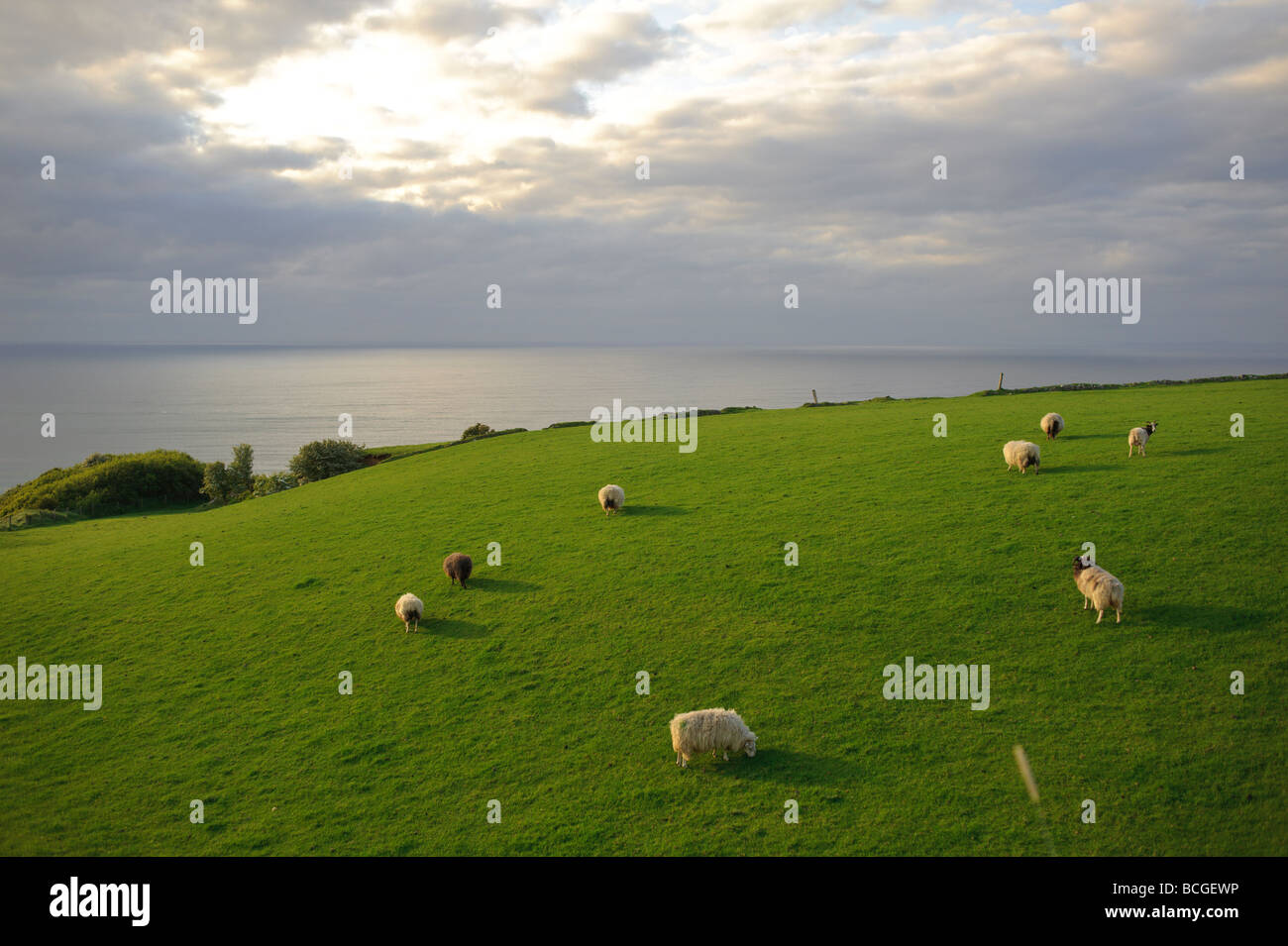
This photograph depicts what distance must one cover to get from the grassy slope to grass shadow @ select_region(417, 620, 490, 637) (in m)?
0.13

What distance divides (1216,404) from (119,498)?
245 ft

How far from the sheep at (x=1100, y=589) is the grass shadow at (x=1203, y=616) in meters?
0.58

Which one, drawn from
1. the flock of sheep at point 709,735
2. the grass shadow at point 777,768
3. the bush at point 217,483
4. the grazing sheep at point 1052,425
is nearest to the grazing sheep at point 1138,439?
the grazing sheep at point 1052,425

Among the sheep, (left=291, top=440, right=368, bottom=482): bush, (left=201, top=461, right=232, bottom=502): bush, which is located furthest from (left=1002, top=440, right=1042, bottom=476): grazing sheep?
(left=201, top=461, right=232, bottom=502): bush

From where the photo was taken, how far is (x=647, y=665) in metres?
17.7

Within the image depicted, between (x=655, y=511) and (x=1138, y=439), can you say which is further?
(x=655, y=511)

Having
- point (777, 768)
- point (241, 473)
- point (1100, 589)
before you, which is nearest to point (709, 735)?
point (777, 768)

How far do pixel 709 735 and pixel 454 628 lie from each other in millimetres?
9745

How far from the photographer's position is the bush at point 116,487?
2167 inches

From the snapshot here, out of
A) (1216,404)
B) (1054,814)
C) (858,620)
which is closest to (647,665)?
(858,620)

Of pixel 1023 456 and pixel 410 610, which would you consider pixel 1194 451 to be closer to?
pixel 1023 456

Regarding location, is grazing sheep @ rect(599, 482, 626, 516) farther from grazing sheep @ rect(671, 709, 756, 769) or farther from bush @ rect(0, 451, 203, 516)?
bush @ rect(0, 451, 203, 516)

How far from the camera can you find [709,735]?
14.0 meters

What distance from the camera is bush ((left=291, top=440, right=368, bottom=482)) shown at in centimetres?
5231
